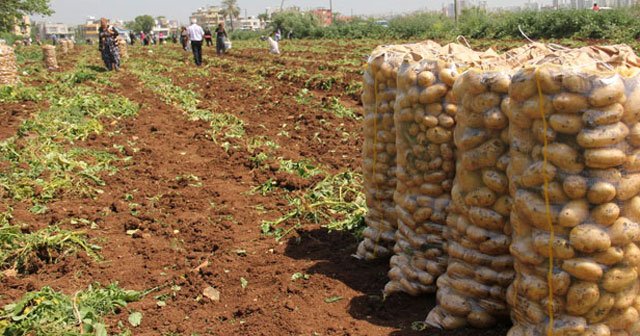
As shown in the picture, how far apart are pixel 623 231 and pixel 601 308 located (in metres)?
0.38

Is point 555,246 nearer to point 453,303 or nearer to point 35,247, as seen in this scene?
point 453,303

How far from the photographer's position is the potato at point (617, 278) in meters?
2.67

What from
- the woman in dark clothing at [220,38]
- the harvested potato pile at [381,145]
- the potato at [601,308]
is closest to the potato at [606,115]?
the potato at [601,308]

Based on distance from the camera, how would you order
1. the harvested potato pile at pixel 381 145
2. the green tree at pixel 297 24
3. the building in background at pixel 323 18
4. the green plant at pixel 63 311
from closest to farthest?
the green plant at pixel 63 311
the harvested potato pile at pixel 381 145
the green tree at pixel 297 24
the building in background at pixel 323 18

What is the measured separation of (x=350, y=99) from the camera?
11.8 metres

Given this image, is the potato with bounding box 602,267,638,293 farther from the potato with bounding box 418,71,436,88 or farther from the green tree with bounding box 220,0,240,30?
the green tree with bounding box 220,0,240,30

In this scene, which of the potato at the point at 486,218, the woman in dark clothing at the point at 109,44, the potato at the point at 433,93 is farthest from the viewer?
the woman in dark clothing at the point at 109,44

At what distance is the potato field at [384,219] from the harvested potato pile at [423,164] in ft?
0.04

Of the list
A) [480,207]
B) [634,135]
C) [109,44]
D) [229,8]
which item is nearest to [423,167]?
[480,207]

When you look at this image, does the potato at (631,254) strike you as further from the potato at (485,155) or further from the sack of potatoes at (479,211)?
the potato at (485,155)

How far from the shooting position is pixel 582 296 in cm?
270

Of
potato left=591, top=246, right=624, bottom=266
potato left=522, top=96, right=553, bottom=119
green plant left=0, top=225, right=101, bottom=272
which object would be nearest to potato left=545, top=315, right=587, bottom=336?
potato left=591, top=246, right=624, bottom=266

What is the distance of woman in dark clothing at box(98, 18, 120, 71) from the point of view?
771 inches

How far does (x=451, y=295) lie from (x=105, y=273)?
9.26ft
